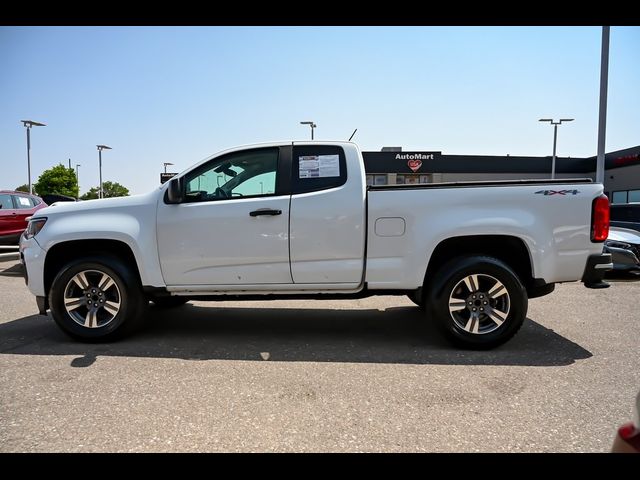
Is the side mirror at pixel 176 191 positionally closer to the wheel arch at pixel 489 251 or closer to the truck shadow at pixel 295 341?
the truck shadow at pixel 295 341

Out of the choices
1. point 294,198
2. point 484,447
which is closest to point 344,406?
point 484,447

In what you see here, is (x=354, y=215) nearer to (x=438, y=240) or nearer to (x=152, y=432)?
(x=438, y=240)

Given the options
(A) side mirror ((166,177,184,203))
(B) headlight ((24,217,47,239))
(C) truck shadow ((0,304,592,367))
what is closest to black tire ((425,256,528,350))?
(C) truck shadow ((0,304,592,367))

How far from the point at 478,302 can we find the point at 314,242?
1.74 m

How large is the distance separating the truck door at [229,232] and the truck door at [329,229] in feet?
0.40

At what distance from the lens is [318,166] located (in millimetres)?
4285

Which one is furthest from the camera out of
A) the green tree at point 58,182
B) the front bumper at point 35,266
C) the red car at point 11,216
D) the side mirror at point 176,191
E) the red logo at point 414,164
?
the green tree at point 58,182

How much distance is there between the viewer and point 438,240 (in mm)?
4004

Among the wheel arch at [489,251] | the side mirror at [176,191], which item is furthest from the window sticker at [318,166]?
the wheel arch at [489,251]

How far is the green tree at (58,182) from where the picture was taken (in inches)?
2020

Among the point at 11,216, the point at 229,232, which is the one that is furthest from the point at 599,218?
A: the point at 11,216
